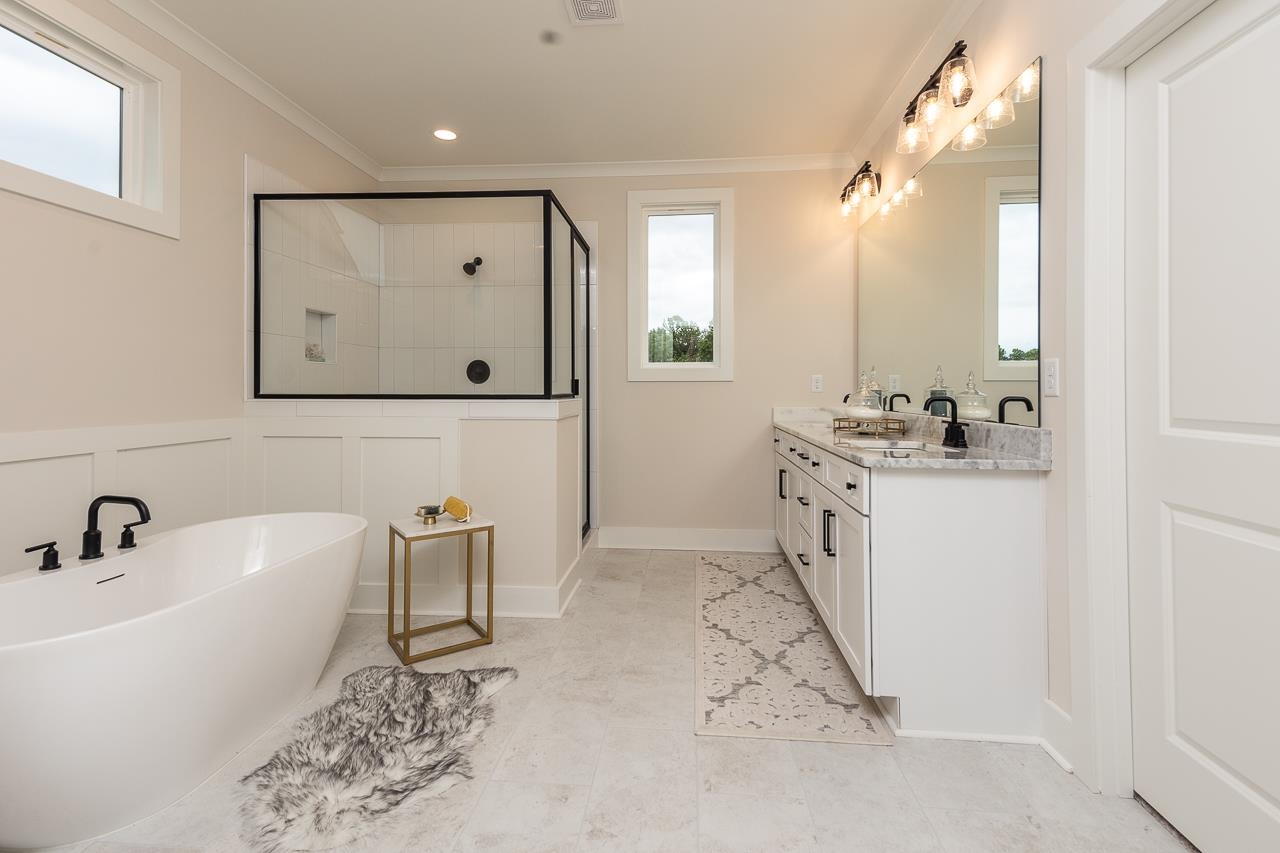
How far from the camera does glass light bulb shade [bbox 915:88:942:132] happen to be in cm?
218

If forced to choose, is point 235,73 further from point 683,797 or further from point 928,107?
point 683,797

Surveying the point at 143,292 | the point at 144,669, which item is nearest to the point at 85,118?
the point at 143,292

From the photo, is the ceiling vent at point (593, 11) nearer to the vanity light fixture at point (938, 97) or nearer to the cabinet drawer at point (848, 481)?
the vanity light fixture at point (938, 97)

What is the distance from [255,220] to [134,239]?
680 mm

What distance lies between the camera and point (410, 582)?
232 centimetres

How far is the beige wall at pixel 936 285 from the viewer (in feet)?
6.70

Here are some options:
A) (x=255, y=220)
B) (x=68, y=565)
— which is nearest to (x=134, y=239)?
(x=255, y=220)

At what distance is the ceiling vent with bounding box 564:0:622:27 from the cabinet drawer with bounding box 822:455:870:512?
197 centimetres

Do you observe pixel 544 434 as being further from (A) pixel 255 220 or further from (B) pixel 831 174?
(B) pixel 831 174

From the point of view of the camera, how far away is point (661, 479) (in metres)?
3.88

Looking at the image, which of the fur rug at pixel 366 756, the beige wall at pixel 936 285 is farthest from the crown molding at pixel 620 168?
the fur rug at pixel 366 756

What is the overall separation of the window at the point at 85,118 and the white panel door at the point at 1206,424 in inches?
128

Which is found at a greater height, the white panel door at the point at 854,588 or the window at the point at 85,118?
the window at the point at 85,118

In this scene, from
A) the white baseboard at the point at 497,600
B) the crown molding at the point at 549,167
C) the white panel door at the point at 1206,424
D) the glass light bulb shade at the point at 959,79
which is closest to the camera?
the white panel door at the point at 1206,424
